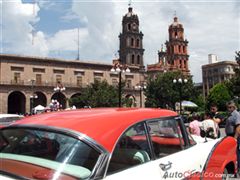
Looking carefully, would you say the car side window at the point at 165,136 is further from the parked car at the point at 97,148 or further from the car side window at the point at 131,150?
the car side window at the point at 131,150

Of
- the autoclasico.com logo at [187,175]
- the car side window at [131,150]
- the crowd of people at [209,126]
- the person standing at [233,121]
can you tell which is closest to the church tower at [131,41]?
the crowd of people at [209,126]

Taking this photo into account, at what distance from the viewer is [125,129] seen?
120 inches

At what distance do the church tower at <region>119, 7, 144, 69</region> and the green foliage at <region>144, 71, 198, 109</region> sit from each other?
20273mm

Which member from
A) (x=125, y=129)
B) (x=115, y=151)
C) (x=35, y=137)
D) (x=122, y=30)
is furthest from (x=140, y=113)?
(x=122, y=30)

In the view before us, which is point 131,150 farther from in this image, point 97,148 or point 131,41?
point 131,41

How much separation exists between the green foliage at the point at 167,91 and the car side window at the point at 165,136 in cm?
6042

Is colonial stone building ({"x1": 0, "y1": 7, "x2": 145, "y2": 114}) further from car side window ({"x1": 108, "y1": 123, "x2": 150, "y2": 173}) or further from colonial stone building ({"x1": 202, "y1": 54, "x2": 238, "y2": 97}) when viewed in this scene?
car side window ({"x1": 108, "y1": 123, "x2": 150, "y2": 173})

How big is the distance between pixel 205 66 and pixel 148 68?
105 ft

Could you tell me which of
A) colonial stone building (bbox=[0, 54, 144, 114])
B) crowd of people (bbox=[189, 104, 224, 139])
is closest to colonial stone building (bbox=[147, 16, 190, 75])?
colonial stone building (bbox=[0, 54, 144, 114])

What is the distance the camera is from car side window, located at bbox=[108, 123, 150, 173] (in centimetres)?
285

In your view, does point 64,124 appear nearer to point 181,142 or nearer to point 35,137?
point 35,137

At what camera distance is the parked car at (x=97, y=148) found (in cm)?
263

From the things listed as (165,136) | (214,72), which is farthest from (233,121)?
(214,72)

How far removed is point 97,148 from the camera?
2.68 metres
